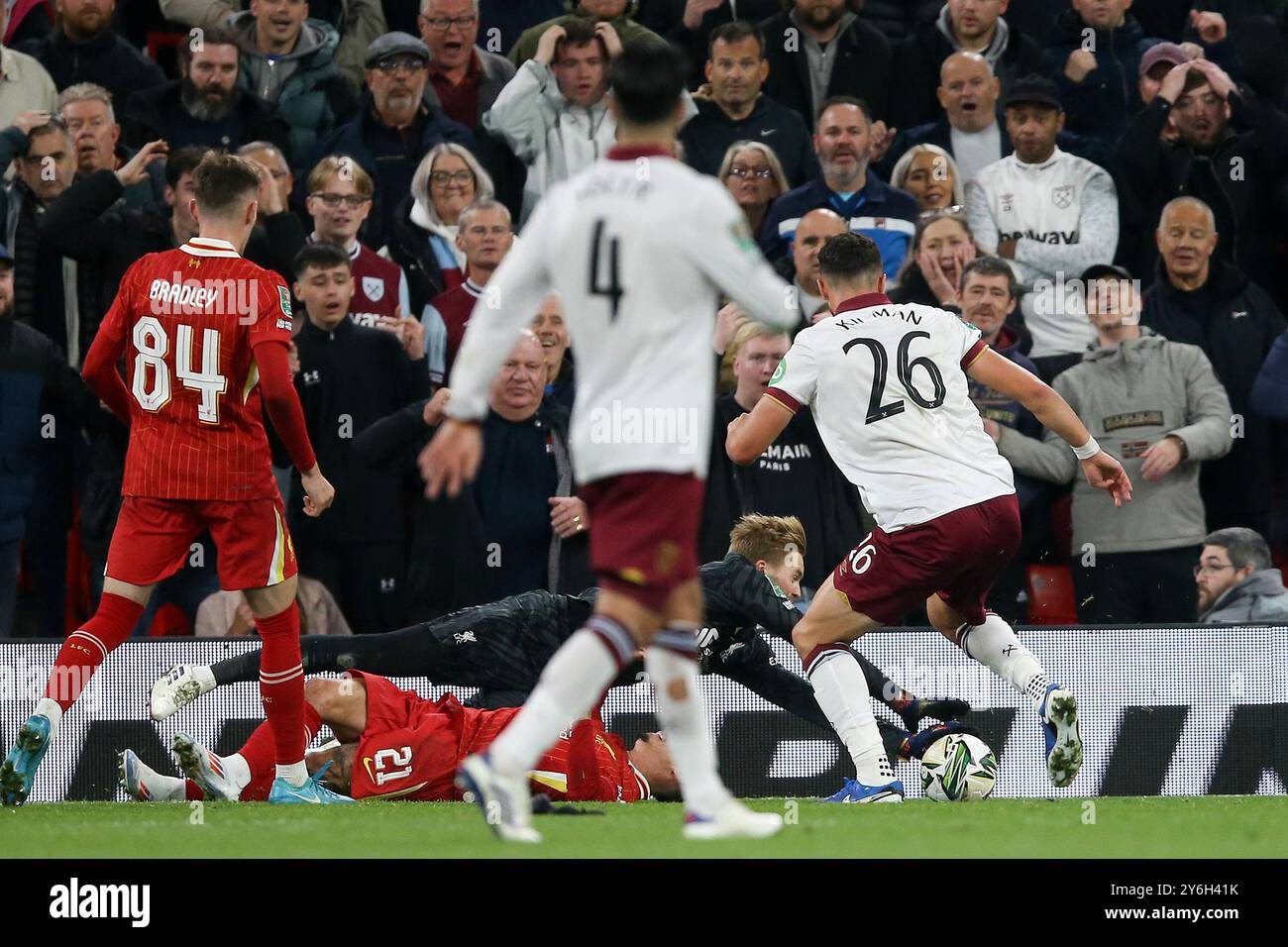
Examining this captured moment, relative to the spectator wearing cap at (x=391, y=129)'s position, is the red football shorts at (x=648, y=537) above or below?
below

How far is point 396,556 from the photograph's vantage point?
9977 mm

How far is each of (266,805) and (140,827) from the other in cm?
112

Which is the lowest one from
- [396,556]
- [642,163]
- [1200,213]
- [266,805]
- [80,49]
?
[266,805]

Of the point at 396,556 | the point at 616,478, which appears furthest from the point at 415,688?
the point at 616,478

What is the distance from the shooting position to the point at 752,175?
10.9 metres

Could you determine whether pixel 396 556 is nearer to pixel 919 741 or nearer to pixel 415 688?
pixel 415 688

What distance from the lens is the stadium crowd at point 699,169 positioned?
977 cm

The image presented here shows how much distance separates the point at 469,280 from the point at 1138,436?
378cm

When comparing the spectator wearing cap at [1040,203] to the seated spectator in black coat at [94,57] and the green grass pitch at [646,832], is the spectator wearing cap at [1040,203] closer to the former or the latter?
the green grass pitch at [646,832]

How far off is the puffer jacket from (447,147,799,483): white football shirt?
5.16 meters

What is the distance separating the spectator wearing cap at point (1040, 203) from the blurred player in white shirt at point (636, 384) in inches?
242

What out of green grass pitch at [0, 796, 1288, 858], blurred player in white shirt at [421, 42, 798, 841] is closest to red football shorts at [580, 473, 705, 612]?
blurred player in white shirt at [421, 42, 798, 841]

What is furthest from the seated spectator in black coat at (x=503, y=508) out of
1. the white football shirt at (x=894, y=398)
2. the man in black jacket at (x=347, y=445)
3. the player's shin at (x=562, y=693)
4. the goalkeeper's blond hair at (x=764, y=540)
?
the player's shin at (x=562, y=693)

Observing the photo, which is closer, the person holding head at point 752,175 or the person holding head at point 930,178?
the person holding head at point 752,175
